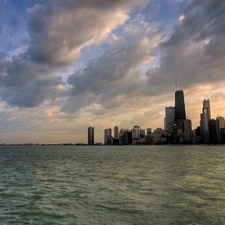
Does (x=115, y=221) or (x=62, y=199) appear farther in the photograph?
(x=62, y=199)

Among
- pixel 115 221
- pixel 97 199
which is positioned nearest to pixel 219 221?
pixel 115 221

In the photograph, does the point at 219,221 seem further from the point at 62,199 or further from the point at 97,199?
the point at 62,199

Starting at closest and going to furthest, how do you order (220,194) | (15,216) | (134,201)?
(15,216)
(134,201)
(220,194)

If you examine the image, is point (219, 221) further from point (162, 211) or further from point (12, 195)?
point (12, 195)

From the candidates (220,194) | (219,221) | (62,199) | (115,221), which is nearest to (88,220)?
(115,221)

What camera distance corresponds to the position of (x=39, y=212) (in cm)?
1919

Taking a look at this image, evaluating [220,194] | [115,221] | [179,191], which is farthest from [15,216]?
[220,194]

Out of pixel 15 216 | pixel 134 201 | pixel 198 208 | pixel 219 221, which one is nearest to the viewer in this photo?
pixel 219 221

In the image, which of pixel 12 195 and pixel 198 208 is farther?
pixel 12 195

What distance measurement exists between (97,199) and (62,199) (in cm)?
322

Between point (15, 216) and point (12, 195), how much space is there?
8.34m

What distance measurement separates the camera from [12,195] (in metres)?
25.9

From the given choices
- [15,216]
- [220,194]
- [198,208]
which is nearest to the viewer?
[15,216]

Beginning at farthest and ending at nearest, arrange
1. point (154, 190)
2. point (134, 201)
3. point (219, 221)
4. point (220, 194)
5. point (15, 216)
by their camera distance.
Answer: point (154, 190) → point (220, 194) → point (134, 201) → point (15, 216) → point (219, 221)
